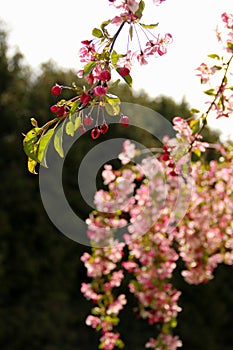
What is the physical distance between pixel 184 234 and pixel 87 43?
2.78 metres

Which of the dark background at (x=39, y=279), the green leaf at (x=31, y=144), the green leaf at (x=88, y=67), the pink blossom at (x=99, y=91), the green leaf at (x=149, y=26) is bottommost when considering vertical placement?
the green leaf at (x=31, y=144)

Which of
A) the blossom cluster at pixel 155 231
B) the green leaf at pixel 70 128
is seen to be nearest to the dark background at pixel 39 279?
the blossom cluster at pixel 155 231

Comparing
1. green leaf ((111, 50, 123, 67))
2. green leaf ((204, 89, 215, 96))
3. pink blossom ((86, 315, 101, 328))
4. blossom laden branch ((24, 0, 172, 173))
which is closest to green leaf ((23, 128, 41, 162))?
blossom laden branch ((24, 0, 172, 173))

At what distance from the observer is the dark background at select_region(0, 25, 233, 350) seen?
9602mm

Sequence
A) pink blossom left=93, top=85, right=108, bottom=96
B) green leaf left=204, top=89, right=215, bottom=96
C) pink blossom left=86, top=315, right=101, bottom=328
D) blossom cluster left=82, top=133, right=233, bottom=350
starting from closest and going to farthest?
1. pink blossom left=93, top=85, right=108, bottom=96
2. green leaf left=204, top=89, right=215, bottom=96
3. pink blossom left=86, top=315, right=101, bottom=328
4. blossom cluster left=82, top=133, right=233, bottom=350

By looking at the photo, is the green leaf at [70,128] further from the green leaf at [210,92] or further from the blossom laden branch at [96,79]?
the green leaf at [210,92]

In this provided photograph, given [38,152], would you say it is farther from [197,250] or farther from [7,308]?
[7,308]

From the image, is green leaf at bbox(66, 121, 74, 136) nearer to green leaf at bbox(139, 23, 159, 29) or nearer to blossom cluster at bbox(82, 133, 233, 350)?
green leaf at bbox(139, 23, 159, 29)

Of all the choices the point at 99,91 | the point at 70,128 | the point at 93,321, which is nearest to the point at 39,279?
the point at 93,321

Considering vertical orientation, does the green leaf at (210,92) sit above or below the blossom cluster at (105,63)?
above

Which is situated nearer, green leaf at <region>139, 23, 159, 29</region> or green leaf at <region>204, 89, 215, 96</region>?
green leaf at <region>139, 23, 159, 29</region>

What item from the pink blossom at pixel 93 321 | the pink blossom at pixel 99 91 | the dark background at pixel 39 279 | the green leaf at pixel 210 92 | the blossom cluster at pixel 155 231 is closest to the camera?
the pink blossom at pixel 99 91

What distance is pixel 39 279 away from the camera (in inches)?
399

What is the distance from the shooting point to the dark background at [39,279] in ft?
31.5
